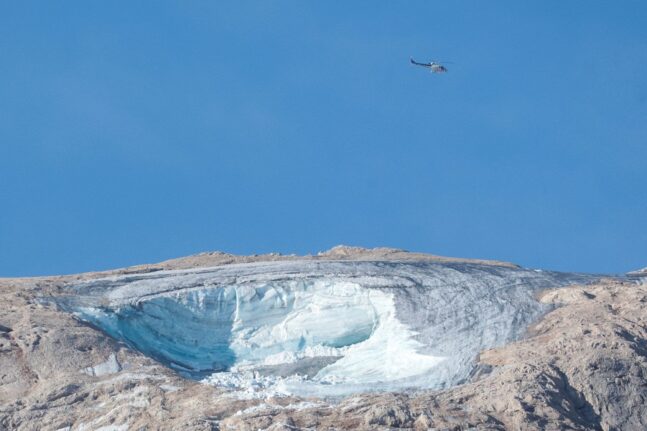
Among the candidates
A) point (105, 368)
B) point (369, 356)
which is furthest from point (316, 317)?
point (105, 368)

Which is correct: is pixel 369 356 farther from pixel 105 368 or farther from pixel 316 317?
pixel 105 368

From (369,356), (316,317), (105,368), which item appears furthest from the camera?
(316,317)

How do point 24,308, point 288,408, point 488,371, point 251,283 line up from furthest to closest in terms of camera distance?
point 251,283, point 24,308, point 488,371, point 288,408

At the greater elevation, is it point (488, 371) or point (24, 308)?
point (24, 308)

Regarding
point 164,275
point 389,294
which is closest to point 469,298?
point 389,294

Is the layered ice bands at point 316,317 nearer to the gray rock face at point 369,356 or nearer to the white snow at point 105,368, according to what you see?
the gray rock face at point 369,356

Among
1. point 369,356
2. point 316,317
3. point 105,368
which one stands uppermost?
point 316,317

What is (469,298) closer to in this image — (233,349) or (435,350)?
(435,350)

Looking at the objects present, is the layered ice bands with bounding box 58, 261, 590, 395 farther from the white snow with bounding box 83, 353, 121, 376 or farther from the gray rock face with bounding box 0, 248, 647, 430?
the white snow with bounding box 83, 353, 121, 376
